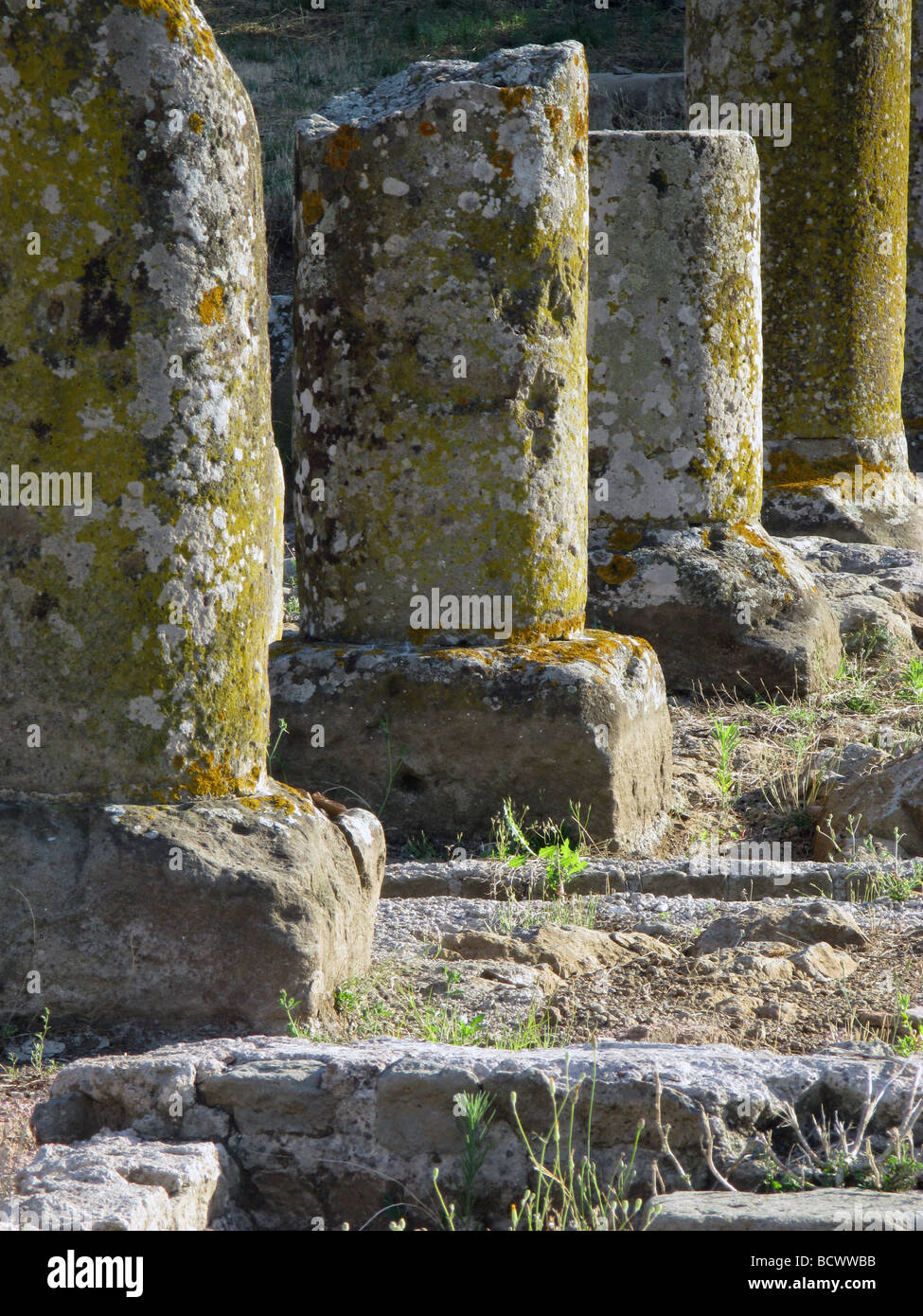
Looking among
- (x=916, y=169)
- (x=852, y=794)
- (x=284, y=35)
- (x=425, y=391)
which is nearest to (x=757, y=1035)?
(x=852, y=794)

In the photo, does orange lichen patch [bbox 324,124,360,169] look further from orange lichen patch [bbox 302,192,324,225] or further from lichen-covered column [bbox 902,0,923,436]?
lichen-covered column [bbox 902,0,923,436]

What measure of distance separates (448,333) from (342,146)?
684 millimetres

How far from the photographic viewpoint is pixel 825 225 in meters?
7.59

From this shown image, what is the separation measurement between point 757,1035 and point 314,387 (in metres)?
2.57

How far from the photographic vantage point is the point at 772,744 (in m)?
5.58

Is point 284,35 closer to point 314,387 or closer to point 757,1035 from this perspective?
point 314,387

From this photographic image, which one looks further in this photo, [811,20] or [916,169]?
[916,169]

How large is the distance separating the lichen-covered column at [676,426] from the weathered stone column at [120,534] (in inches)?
129

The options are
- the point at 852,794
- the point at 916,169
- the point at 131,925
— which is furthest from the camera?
the point at 916,169

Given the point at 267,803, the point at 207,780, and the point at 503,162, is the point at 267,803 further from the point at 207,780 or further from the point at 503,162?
the point at 503,162

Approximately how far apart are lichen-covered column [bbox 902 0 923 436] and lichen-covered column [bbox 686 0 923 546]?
2350 mm

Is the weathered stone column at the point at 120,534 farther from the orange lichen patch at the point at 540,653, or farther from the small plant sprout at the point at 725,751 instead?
the small plant sprout at the point at 725,751

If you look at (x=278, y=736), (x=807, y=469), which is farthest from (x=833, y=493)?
(x=278, y=736)

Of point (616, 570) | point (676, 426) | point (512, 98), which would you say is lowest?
point (616, 570)
